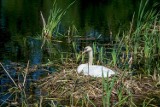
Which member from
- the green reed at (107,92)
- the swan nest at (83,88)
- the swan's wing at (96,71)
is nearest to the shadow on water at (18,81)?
the swan nest at (83,88)

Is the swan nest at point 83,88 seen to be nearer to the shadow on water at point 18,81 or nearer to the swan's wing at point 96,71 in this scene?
the swan's wing at point 96,71

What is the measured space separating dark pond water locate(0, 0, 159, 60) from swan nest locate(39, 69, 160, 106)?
330cm

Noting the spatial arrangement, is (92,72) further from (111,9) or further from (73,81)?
(111,9)

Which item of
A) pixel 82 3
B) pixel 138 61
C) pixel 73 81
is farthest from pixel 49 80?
pixel 82 3

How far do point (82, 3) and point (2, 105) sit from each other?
24.0 m

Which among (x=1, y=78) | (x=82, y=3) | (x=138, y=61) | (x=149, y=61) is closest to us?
(x=1, y=78)

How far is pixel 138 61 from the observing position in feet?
44.8

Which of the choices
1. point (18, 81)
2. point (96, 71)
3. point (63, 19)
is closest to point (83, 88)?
point (96, 71)

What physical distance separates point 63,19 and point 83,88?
13404 millimetres

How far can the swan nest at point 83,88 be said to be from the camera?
395 inches

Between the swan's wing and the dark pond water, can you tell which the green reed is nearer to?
the swan's wing

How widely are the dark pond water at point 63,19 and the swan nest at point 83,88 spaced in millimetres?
3297

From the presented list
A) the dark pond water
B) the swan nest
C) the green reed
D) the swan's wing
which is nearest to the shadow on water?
the swan nest

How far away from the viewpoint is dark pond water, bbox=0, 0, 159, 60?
1738 cm
